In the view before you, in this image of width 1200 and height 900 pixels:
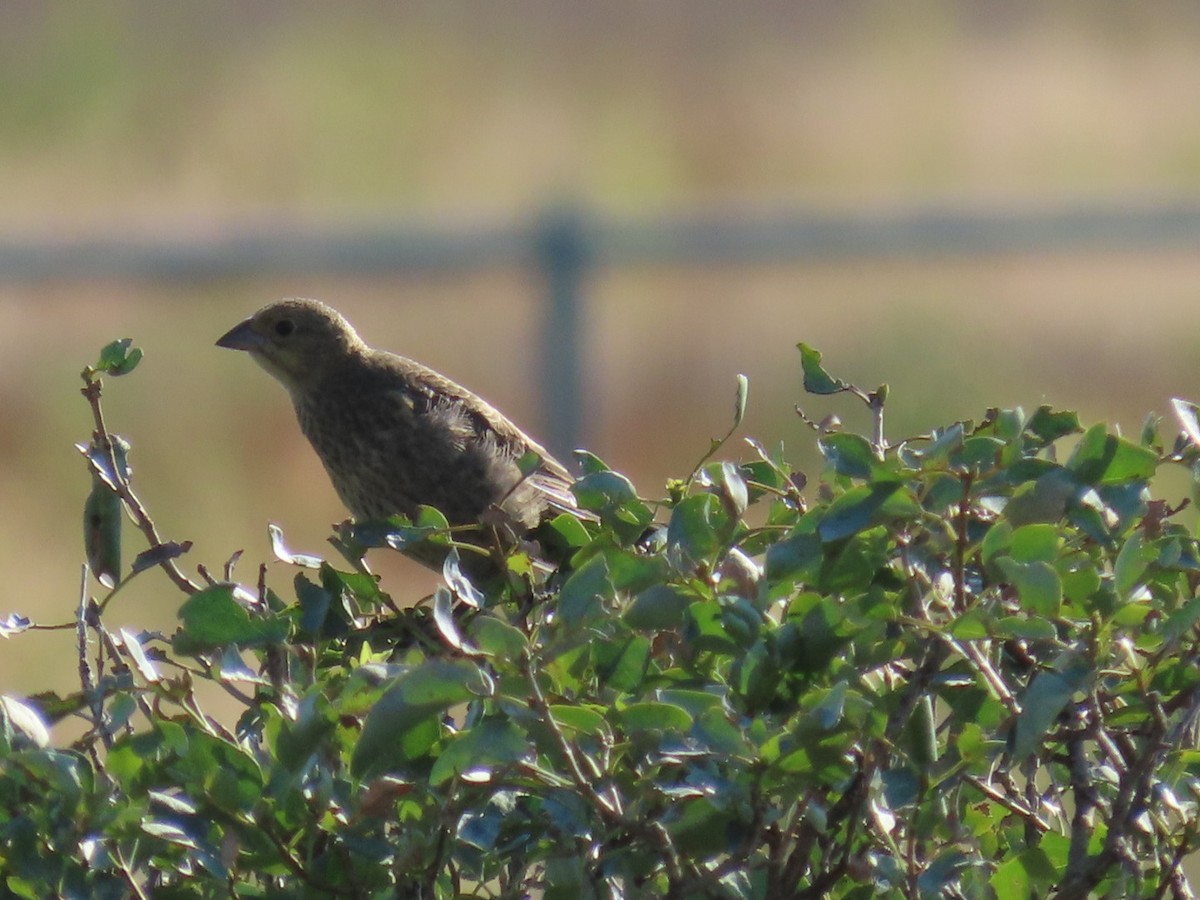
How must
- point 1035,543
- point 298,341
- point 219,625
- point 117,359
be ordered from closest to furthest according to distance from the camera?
point 1035,543, point 219,625, point 117,359, point 298,341

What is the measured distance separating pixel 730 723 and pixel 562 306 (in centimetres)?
547

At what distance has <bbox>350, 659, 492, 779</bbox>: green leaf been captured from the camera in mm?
1263

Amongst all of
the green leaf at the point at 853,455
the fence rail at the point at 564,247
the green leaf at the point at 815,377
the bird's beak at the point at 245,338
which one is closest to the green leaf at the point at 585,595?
the green leaf at the point at 853,455

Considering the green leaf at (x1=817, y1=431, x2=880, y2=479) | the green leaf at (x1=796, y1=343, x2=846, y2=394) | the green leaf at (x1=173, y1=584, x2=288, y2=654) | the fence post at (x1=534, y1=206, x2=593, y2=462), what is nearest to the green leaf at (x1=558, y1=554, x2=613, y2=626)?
the green leaf at (x1=817, y1=431, x2=880, y2=479)

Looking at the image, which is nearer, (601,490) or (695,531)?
(695,531)

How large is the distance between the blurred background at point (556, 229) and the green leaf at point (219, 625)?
15.4ft

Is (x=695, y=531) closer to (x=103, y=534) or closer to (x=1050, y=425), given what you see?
(x=1050, y=425)

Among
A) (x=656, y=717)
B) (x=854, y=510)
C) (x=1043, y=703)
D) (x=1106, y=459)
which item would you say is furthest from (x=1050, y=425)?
(x=656, y=717)

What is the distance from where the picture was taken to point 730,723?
135cm

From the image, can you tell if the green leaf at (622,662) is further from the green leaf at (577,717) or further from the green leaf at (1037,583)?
the green leaf at (1037,583)

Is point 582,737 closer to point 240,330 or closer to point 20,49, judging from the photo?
point 240,330

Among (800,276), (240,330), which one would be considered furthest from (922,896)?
(800,276)

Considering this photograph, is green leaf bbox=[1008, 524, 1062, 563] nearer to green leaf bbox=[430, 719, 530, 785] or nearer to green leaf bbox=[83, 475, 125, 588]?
green leaf bbox=[430, 719, 530, 785]

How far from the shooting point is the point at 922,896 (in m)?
1.48
